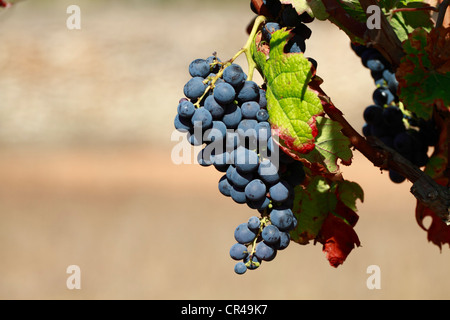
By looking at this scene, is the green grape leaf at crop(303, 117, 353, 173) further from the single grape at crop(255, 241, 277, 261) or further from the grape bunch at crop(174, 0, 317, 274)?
the single grape at crop(255, 241, 277, 261)

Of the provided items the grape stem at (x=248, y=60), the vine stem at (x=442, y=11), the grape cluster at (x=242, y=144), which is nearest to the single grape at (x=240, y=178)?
the grape cluster at (x=242, y=144)

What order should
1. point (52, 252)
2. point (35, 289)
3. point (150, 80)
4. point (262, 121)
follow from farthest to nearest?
point (150, 80)
point (52, 252)
point (35, 289)
point (262, 121)

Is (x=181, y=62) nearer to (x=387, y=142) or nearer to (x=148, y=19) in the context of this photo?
(x=148, y=19)

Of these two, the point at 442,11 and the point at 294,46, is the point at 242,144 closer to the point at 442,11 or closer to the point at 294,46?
the point at 294,46

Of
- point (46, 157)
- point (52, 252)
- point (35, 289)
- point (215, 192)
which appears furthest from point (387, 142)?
point (46, 157)

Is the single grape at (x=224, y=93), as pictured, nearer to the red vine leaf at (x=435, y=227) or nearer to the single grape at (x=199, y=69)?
the single grape at (x=199, y=69)

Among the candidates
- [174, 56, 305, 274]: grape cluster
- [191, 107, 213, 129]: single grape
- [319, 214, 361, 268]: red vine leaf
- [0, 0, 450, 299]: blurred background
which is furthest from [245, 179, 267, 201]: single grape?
[0, 0, 450, 299]: blurred background
